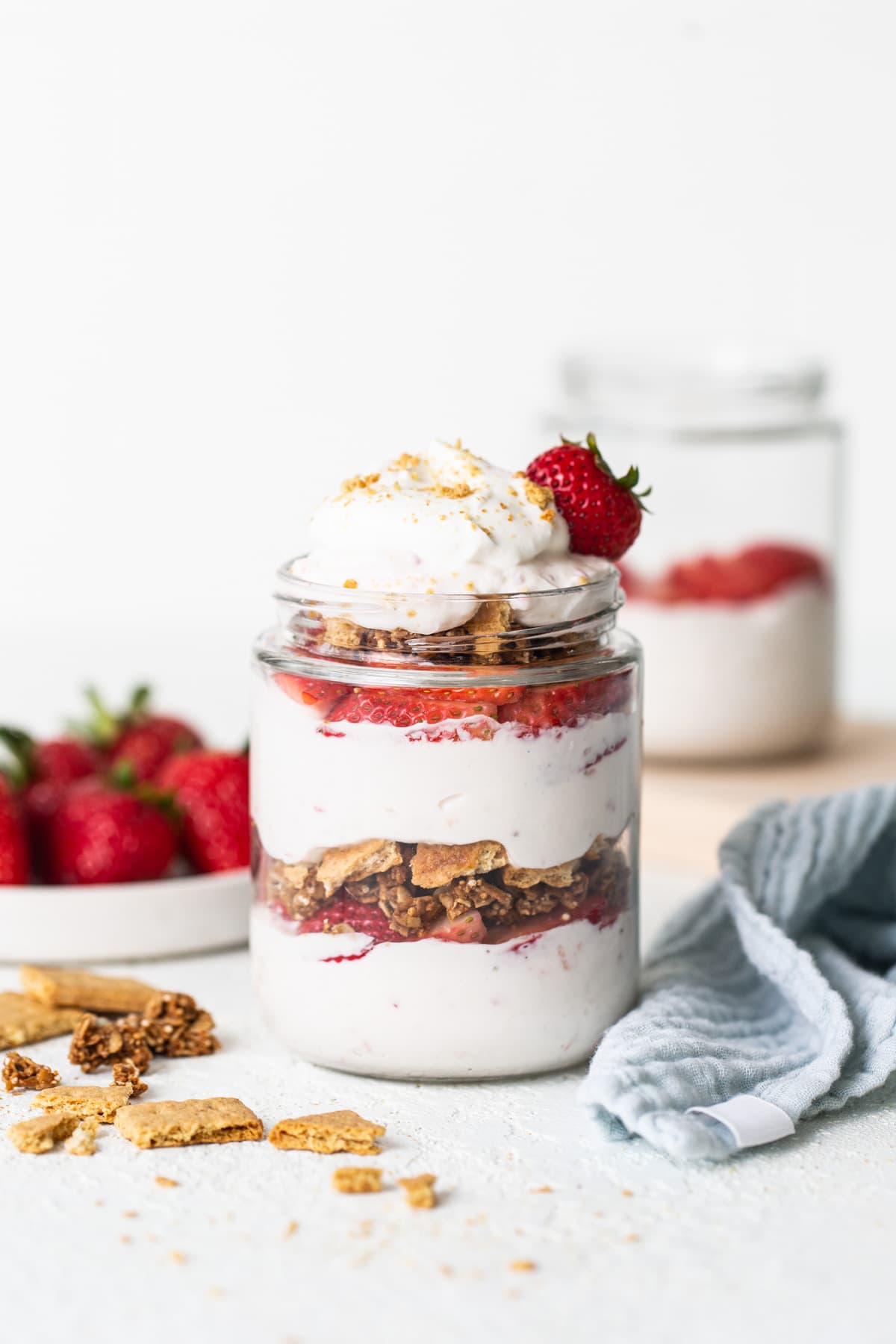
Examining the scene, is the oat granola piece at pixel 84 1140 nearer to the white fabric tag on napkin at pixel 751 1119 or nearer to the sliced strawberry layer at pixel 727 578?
the white fabric tag on napkin at pixel 751 1119

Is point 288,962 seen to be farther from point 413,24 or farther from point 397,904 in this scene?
point 413,24

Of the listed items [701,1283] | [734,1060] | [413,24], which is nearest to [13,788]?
[734,1060]

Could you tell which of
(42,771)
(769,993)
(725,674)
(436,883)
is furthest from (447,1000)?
(725,674)

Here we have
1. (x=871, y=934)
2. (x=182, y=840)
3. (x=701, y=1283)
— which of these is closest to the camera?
(x=701, y=1283)

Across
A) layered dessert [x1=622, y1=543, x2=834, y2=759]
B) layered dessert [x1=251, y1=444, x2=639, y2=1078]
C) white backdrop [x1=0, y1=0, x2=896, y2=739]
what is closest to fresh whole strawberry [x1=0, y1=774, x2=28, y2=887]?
layered dessert [x1=251, y1=444, x2=639, y2=1078]

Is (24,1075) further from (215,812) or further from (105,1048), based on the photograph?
(215,812)

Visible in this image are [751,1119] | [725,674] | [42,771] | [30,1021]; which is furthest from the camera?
[725,674]

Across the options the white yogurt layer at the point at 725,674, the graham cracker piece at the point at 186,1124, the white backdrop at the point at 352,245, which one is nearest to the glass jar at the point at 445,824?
the graham cracker piece at the point at 186,1124
